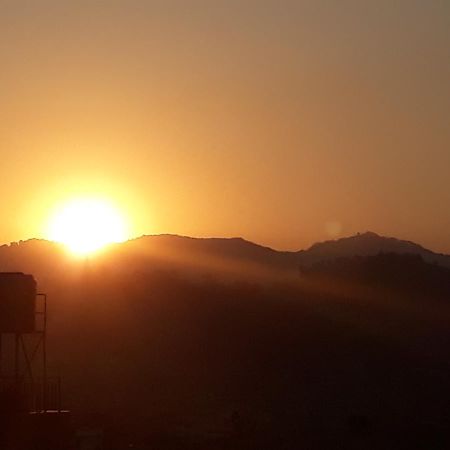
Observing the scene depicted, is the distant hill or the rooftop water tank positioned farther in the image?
the distant hill

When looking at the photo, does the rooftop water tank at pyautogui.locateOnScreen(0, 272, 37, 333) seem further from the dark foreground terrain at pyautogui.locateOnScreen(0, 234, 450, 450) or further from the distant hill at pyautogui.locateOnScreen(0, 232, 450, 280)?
the distant hill at pyautogui.locateOnScreen(0, 232, 450, 280)

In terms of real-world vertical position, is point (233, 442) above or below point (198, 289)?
below

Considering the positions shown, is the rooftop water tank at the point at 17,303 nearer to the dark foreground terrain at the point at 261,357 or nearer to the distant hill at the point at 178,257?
the dark foreground terrain at the point at 261,357

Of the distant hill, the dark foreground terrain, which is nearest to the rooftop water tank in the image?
the dark foreground terrain

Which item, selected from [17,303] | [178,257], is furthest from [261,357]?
[178,257]

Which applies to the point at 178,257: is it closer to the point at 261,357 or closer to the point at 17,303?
the point at 261,357

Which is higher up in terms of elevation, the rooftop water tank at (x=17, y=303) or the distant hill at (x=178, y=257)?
the distant hill at (x=178, y=257)

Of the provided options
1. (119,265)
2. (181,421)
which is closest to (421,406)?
(181,421)

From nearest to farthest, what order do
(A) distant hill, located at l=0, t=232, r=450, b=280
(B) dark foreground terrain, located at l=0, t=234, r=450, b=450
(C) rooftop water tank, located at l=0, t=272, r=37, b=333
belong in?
1. (C) rooftop water tank, located at l=0, t=272, r=37, b=333
2. (B) dark foreground terrain, located at l=0, t=234, r=450, b=450
3. (A) distant hill, located at l=0, t=232, r=450, b=280

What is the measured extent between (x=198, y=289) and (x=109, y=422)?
112 ft

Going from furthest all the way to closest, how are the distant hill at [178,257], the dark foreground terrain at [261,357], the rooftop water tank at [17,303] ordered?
the distant hill at [178,257] → the dark foreground terrain at [261,357] → the rooftop water tank at [17,303]

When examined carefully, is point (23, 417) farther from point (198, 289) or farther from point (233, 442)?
point (198, 289)

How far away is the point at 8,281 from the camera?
3145 cm

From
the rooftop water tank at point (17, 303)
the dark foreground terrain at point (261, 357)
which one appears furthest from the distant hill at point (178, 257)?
the rooftop water tank at point (17, 303)
